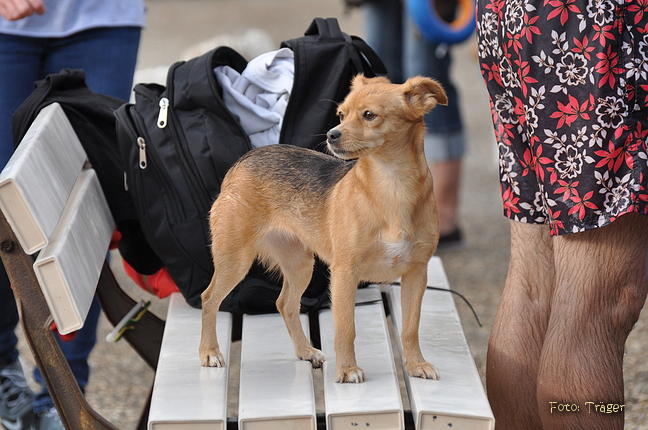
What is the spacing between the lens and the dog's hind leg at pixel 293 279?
2252 mm

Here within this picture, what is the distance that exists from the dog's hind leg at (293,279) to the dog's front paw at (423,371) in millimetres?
287

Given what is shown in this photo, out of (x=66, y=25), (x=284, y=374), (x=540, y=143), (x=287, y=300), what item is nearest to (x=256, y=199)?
(x=287, y=300)

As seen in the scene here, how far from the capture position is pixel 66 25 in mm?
2762

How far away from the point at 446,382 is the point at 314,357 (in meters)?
0.39

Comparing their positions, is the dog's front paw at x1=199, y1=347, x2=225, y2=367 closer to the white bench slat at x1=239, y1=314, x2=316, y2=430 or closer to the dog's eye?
the white bench slat at x1=239, y1=314, x2=316, y2=430

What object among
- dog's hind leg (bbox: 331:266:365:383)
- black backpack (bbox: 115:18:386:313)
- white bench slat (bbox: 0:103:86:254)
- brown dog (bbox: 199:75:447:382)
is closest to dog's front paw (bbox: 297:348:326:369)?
brown dog (bbox: 199:75:447:382)

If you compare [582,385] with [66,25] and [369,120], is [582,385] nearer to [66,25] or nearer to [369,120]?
[369,120]

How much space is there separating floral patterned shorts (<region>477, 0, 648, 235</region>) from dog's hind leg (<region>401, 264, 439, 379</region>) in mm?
385

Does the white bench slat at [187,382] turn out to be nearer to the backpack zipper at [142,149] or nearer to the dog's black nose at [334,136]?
the backpack zipper at [142,149]

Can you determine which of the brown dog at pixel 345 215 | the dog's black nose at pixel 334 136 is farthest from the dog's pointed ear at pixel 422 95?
the dog's black nose at pixel 334 136

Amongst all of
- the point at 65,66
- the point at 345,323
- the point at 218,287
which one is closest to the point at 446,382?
the point at 345,323

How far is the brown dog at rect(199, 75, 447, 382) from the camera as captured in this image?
191cm

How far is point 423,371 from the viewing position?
204cm

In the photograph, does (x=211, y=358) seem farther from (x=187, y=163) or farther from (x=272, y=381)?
(x=187, y=163)
